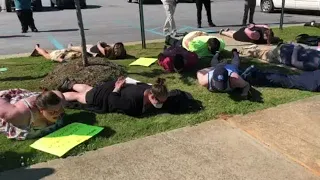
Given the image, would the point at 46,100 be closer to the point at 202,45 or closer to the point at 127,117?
the point at 127,117

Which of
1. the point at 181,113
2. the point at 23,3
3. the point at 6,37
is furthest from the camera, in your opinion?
the point at 23,3

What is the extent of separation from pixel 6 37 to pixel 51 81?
19.6 ft

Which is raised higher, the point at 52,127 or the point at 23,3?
the point at 23,3

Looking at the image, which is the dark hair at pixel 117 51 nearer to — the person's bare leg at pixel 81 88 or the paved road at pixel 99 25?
the person's bare leg at pixel 81 88

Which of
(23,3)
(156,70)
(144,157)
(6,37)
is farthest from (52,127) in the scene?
(23,3)

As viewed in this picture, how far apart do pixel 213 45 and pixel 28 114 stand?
3.74 meters

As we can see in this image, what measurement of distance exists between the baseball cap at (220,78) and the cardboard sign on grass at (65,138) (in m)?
1.62

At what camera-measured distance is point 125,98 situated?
439cm

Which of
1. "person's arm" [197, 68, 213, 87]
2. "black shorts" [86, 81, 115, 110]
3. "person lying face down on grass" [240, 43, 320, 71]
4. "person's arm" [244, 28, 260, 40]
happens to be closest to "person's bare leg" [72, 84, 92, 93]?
"black shorts" [86, 81, 115, 110]

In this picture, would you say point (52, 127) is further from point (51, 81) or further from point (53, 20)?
point (53, 20)

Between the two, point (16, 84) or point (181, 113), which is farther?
point (16, 84)

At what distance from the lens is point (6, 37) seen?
10.8 metres

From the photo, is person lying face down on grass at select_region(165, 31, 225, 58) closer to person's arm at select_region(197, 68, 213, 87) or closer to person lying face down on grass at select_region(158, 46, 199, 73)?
person lying face down on grass at select_region(158, 46, 199, 73)

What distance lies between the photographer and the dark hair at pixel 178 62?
5.97m
